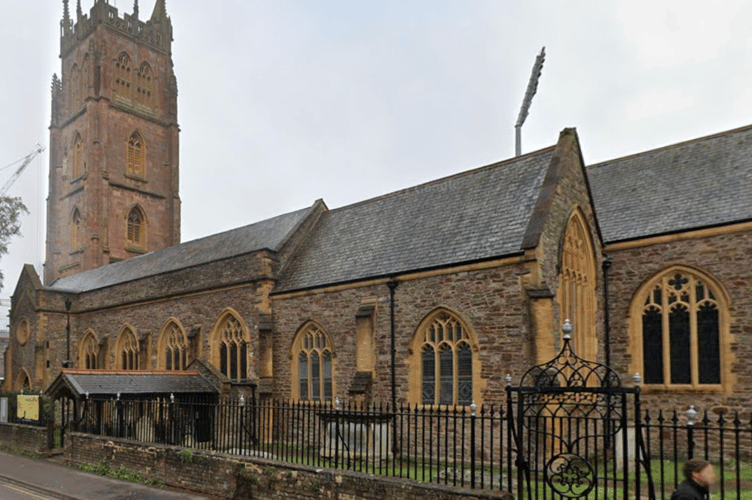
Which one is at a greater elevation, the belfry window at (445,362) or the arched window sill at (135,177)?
the arched window sill at (135,177)

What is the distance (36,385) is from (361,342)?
20565 mm

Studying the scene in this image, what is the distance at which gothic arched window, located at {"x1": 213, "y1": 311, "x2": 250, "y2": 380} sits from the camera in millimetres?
22047

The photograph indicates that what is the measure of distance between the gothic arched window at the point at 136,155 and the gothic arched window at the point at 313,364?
1268 inches

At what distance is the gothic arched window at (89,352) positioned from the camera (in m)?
30.3

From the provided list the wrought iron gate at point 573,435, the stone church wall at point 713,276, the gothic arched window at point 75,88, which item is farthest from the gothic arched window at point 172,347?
the gothic arched window at point 75,88

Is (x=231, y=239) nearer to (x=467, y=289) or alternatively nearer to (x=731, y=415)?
(x=467, y=289)

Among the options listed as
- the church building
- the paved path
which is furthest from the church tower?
the paved path

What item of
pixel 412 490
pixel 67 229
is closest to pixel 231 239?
pixel 412 490

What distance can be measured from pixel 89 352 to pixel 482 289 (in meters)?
23.4

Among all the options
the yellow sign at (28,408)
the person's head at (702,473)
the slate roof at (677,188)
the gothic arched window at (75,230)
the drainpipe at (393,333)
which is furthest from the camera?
the gothic arched window at (75,230)

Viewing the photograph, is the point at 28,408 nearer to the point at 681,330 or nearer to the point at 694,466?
the point at 681,330

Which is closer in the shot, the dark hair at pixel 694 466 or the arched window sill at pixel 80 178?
the dark hair at pixel 694 466

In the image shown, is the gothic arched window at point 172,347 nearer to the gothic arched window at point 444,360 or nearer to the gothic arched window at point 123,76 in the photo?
the gothic arched window at point 444,360

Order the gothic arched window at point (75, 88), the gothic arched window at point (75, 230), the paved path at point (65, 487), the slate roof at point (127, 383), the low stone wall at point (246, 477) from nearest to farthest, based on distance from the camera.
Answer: the low stone wall at point (246, 477), the paved path at point (65, 487), the slate roof at point (127, 383), the gothic arched window at point (75, 230), the gothic arched window at point (75, 88)
